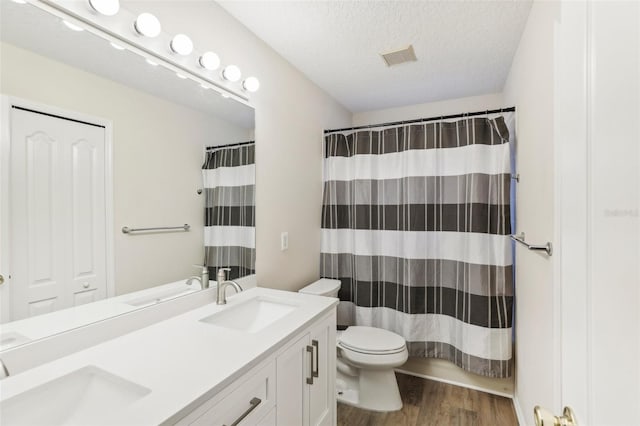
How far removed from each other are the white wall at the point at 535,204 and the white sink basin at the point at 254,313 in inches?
45.0

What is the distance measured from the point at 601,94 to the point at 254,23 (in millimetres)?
1804

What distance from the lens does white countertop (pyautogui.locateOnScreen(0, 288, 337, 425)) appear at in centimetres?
74

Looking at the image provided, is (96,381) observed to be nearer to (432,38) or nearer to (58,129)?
(58,129)

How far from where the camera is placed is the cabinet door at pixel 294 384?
3.72 feet

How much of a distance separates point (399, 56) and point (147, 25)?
60.4 inches

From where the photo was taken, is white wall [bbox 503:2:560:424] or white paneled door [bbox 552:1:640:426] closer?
white paneled door [bbox 552:1:640:426]

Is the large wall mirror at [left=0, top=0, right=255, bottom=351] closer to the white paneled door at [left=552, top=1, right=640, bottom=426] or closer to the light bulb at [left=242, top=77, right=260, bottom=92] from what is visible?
the light bulb at [left=242, top=77, right=260, bottom=92]

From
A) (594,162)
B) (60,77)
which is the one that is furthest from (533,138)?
(60,77)

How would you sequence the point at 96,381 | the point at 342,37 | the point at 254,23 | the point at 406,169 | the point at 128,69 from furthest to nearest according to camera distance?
1. the point at 406,169
2. the point at 342,37
3. the point at 254,23
4. the point at 128,69
5. the point at 96,381

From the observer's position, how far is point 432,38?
1886 millimetres

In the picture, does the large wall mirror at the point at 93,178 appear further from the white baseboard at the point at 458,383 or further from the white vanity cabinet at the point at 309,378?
the white baseboard at the point at 458,383

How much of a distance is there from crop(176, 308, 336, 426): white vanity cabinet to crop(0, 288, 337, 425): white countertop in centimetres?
4

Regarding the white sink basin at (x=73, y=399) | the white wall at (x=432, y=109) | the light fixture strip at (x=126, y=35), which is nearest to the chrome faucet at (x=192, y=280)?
the white sink basin at (x=73, y=399)

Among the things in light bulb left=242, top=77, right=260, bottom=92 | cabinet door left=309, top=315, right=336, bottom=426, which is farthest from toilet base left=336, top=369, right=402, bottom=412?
light bulb left=242, top=77, right=260, bottom=92
